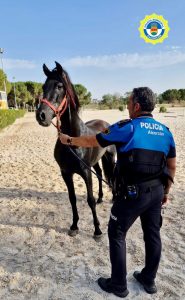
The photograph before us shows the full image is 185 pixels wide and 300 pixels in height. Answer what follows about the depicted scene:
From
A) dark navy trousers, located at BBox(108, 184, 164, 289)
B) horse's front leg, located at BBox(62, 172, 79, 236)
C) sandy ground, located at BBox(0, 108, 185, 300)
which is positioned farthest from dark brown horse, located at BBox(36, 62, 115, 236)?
dark navy trousers, located at BBox(108, 184, 164, 289)

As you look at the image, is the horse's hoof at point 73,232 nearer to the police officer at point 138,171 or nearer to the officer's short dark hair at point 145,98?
the police officer at point 138,171

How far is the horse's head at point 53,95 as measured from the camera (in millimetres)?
3285

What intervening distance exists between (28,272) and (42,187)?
341 centimetres

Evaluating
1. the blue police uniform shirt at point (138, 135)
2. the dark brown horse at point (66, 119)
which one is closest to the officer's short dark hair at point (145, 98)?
the blue police uniform shirt at point (138, 135)

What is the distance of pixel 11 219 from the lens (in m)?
4.89

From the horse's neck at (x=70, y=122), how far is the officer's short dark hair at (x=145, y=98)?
148 cm

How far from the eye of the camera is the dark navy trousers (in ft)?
8.24

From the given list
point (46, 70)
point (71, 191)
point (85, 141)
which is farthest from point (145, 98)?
point (71, 191)

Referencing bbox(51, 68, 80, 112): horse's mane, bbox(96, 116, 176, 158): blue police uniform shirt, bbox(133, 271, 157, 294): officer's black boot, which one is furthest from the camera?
bbox(51, 68, 80, 112): horse's mane

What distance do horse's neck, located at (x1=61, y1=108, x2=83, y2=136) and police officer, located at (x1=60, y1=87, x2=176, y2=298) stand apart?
111cm

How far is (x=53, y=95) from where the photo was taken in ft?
11.2

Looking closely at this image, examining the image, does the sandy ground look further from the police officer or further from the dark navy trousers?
the police officer

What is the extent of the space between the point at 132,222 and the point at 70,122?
5.76 feet

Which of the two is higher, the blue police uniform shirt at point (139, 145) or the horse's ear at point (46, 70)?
the horse's ear at point (46, 70)
